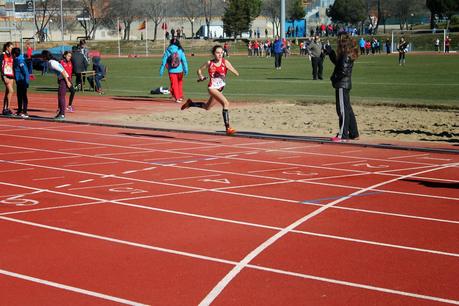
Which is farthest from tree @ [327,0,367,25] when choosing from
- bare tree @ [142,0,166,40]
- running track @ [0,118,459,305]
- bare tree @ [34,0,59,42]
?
running track @ [0,118,459,305]

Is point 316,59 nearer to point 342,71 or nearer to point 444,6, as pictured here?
point 342,71

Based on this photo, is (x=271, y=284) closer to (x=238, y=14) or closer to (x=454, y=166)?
(x=454, y=166)

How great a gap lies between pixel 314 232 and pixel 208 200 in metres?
2.22

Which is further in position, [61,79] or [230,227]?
[61,79]

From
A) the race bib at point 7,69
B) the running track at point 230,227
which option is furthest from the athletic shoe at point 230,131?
the race bib at point 7,69

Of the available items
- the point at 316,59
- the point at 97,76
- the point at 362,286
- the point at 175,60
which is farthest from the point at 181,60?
the point at 362,286

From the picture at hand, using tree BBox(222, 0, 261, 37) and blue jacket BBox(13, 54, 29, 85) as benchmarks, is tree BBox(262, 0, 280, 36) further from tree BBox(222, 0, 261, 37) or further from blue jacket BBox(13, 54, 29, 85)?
blue jacket BBox(13, 54, 29, 85)

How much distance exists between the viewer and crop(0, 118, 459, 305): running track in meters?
7.02

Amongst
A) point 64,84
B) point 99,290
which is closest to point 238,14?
point 64,84

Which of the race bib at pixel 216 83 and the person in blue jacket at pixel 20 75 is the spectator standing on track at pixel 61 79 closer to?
the person in blue jacket at pixel 20 75

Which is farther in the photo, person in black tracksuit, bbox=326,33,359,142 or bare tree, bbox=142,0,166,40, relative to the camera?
bare tree, bbox=142,0,166,40

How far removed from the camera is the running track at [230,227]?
7.02 metres

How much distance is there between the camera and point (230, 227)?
367 inches

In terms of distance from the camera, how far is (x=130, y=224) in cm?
951
